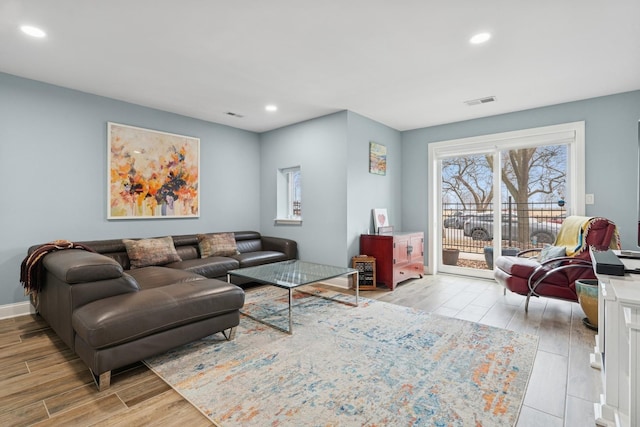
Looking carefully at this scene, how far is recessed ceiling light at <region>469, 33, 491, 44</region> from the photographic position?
2.47 m

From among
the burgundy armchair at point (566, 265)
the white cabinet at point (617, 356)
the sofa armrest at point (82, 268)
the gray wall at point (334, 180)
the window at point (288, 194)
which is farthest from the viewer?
the window at point (288, 194)

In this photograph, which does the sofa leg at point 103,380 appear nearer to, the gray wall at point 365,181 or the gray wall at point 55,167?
the gray wall at point 55,167

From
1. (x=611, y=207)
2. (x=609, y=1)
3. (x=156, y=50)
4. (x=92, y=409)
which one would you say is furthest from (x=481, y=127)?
(x=92, y=409)

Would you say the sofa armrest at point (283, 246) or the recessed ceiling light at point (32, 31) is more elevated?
the recessed ceiling light at point (32, 31)

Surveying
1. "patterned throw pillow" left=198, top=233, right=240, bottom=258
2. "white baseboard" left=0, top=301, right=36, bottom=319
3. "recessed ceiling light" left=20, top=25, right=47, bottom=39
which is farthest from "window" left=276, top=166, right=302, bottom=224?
"recessed ceiling light" left=20, top=25, right=47, bottom=39

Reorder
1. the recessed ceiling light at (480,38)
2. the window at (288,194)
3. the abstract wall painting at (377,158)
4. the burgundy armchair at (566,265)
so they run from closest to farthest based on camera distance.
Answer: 1. the recessed ceiling light at (480,38)
2. the burgundy armchair at (566,265)
3. the abstract wall painting at (377,158)
4. the window at (288,194)

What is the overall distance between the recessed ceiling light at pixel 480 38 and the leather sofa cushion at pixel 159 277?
3.19m

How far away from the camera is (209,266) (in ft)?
12.6

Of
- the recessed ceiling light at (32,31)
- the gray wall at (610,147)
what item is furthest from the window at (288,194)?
the gray wall at (610,147)

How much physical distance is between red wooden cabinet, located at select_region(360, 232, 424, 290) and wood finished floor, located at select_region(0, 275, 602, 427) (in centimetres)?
122

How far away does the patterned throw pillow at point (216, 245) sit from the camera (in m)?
4.41

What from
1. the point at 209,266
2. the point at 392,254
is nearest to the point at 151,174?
the point at 209,266

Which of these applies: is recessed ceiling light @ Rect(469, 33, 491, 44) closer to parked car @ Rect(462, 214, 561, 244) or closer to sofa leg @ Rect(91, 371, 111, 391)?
parked car @ Rect(462, 214, 561, 244)

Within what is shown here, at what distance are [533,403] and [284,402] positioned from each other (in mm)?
1438
